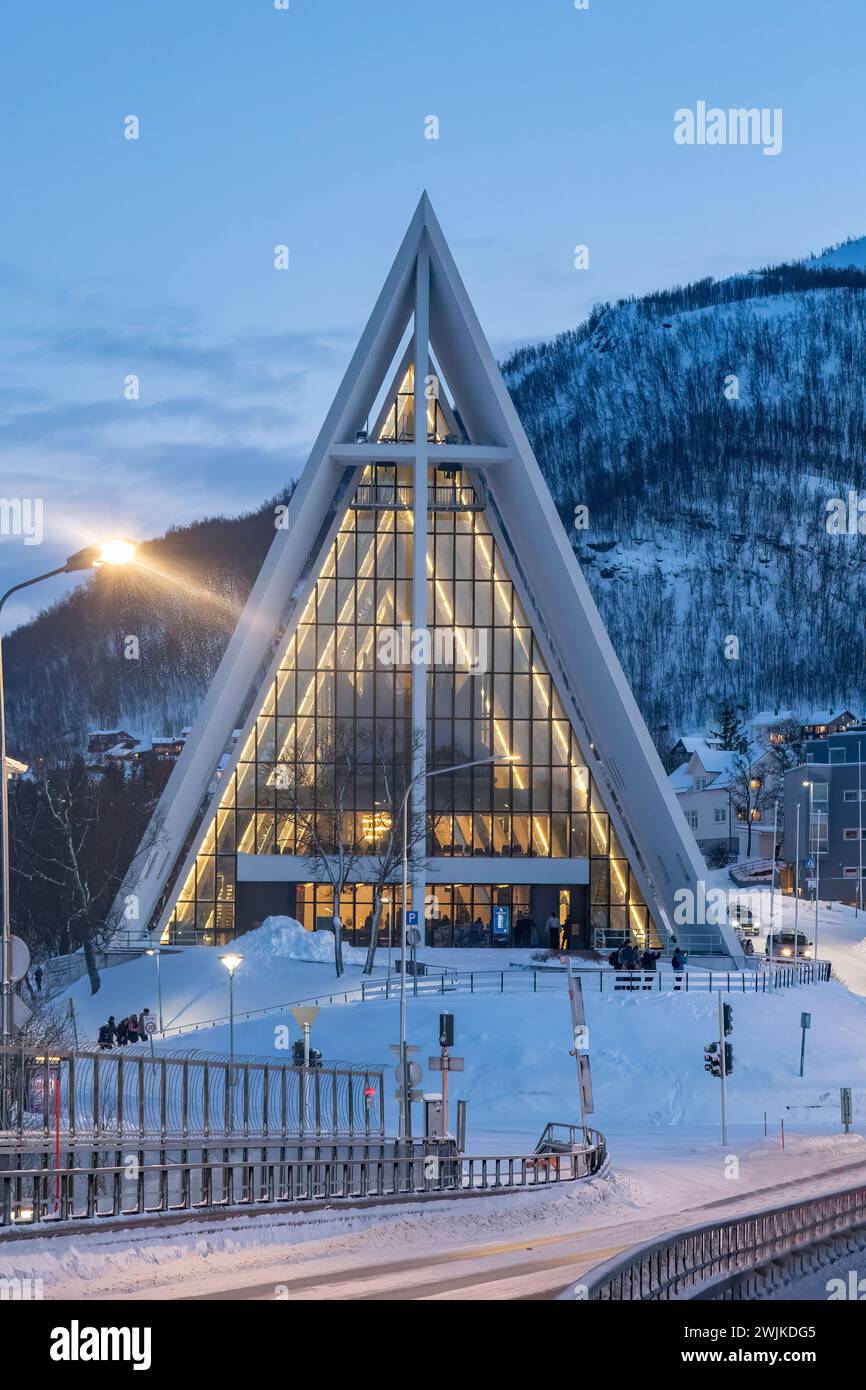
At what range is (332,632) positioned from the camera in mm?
65312

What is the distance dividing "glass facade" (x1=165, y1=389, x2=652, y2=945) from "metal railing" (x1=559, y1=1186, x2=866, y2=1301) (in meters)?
37.9

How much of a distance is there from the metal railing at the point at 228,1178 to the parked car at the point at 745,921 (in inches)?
1788

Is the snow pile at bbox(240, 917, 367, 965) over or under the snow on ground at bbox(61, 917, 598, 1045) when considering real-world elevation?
over

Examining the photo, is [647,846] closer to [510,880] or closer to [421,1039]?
[510,880]

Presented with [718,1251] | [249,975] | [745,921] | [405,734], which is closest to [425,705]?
[405,734]

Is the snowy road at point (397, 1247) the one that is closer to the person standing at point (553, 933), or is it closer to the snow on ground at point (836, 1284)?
the snow on ground at point (836, 1284)

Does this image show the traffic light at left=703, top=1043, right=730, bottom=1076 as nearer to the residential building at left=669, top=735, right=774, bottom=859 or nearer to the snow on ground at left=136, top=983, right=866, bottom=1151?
the snow on ground at left=136, top=983, right=866, bottom=1151

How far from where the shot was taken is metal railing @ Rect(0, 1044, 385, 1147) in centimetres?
1683

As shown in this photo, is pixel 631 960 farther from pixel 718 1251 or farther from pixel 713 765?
pixel 713 765

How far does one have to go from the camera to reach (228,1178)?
61.5ft

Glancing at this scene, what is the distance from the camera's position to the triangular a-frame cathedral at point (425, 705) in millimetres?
59250

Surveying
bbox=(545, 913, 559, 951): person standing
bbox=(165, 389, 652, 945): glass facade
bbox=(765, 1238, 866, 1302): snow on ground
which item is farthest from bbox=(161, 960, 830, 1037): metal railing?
bbox=(765, 1238, 866, 1302): snow on ground

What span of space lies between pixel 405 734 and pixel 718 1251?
4333cm
